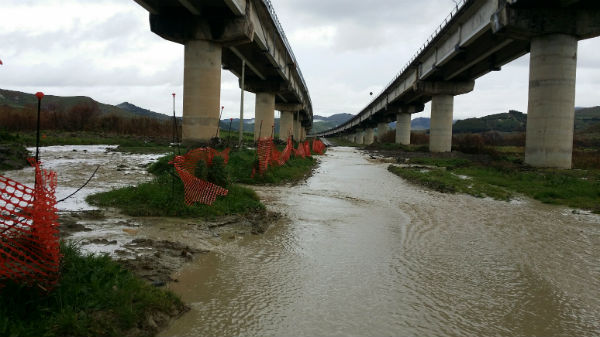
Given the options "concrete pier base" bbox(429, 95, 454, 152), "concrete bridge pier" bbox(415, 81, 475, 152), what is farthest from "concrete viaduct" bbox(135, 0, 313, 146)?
"concrete pier base" bbox(429, 95, 454, 152)

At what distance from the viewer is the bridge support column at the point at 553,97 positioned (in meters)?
20.7

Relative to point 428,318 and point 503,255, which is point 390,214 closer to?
point 503,255

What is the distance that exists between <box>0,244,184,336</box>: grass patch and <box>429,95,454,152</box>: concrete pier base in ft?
126

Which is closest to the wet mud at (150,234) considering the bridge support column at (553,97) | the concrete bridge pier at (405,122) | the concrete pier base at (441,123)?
the bridge support column at (553,97)

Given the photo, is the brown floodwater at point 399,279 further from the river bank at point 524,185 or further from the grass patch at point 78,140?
the grass patch at point 78,140

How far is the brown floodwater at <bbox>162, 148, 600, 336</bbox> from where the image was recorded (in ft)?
13.3

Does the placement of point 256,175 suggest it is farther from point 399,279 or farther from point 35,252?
point 35,252

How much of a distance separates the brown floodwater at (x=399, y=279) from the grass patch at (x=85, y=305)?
35 cm

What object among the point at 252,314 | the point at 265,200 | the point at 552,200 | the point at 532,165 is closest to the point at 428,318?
the point at 252,314

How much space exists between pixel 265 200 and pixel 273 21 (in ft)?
66.9

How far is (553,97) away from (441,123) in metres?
18.6

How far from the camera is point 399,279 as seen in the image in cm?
536

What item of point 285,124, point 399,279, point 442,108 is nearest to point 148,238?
point 399,279

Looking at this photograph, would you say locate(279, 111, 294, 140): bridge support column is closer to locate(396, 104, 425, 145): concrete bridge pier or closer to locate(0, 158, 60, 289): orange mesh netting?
locate(396, 104, 425, 145): concrete bridge pier
